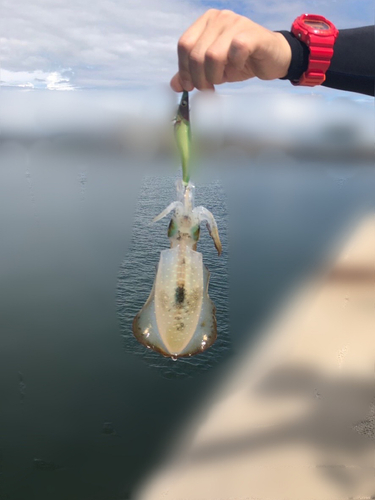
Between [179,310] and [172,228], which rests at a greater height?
[172,228]

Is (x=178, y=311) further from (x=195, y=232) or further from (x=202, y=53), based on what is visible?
(x=202, y=53)

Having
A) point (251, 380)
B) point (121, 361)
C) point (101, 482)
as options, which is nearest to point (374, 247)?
point (251, 380)

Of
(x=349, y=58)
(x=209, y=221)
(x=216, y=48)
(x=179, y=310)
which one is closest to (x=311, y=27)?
(x=349, y=58)

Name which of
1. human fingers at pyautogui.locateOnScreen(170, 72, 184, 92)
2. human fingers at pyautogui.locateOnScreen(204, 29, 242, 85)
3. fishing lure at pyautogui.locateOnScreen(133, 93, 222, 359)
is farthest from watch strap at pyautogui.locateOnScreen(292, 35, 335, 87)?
fishing lure at pyautogui.locateOnScreen(133, 93, 222, 359)

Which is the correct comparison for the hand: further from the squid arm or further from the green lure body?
the squid arm

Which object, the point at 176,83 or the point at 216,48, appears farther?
the point at 176,83
